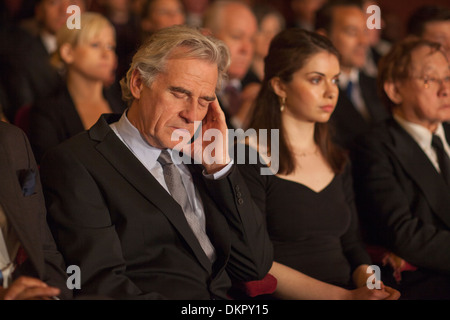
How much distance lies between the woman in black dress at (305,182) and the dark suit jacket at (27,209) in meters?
0.76

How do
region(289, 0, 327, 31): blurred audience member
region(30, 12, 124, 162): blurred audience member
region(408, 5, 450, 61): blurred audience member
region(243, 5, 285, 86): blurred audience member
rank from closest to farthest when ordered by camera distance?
region(30, 12, 124, 162): blurred audience member, region(408, 5, 450, 61): blurred audience member, region(243, 5, 285, 86): blurred audience member, region(289, 0, 327, 31): blurred audience member

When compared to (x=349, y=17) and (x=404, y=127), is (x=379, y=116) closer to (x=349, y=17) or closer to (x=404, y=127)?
(x=349, y=17)

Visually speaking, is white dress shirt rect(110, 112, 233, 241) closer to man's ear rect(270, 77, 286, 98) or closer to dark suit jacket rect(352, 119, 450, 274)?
man's ear rect(270, 77, 286, 98)

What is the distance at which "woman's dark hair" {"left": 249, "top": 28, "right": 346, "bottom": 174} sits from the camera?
2094 millimetres

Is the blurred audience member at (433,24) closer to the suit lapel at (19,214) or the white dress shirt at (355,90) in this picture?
the white dress shirt at (355,90)

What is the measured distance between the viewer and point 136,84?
68.7 inches

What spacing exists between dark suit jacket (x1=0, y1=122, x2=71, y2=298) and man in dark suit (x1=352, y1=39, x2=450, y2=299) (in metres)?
1.27

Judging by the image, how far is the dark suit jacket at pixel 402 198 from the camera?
7.00 feet

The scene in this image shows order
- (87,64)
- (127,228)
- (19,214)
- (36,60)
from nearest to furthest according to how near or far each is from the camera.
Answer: (19,214) < (127,228) < (87,64) < (36,60)

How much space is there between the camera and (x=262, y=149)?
82.7 inches

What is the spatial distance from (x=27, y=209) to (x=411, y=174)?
149 centimetres

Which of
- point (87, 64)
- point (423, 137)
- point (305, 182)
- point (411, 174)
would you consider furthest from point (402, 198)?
point (87, 64)

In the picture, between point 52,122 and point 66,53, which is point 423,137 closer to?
point 52,122

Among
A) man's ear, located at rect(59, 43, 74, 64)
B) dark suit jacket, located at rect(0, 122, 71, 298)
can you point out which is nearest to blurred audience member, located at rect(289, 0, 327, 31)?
man's ear, located at rect(59, 43, 74, 64)
